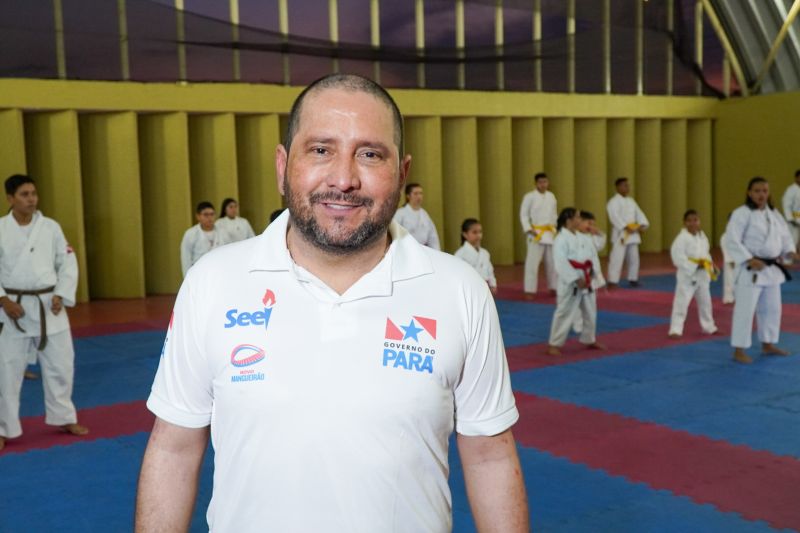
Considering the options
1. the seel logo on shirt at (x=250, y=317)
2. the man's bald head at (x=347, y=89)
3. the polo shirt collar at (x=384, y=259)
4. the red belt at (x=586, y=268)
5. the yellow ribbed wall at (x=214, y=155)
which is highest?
the yellow ribbed wall at (x=214, y=155)

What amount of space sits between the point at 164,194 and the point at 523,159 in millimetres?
8012

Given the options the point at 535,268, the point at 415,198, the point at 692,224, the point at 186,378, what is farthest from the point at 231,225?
the point at 186,378

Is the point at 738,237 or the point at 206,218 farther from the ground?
the point at 206,218

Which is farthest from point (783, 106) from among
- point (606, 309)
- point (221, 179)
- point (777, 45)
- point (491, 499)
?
point (491, 499)

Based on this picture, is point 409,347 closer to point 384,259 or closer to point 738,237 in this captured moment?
point 384,259

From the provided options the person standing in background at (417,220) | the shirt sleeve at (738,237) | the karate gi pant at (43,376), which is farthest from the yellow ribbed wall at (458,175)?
the karate gi pant at (43,376)

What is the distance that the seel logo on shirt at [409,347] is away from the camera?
5.76 feet

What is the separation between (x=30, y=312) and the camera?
19.9 ft

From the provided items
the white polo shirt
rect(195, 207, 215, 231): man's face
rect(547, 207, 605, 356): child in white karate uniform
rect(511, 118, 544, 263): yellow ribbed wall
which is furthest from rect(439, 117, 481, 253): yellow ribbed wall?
the white polo shirt

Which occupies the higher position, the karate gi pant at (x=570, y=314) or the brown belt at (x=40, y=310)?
the brown belt at (x=40, y=310)

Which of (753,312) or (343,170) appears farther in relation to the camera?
(753,312)

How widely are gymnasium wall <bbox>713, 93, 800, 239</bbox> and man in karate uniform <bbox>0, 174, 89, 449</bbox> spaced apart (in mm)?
17114

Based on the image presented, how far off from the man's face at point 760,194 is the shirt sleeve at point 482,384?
7.41 m

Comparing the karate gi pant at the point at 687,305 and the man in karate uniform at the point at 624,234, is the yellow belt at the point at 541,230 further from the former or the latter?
the karate gi pant at the point at 687,305
